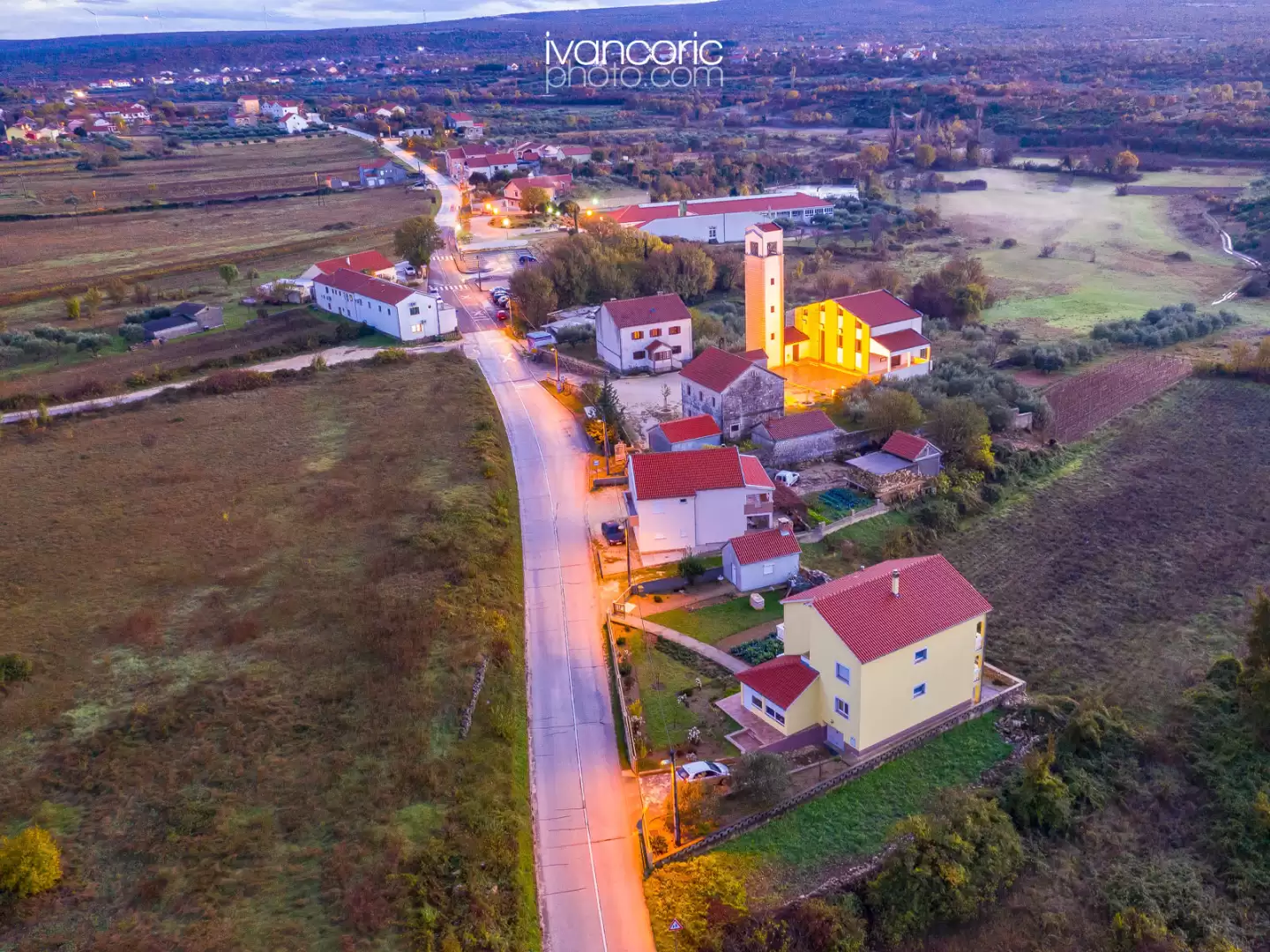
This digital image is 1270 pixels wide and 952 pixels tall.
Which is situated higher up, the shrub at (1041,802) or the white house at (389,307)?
the white house at (389,307)

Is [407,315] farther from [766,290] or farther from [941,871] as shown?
[941,871]

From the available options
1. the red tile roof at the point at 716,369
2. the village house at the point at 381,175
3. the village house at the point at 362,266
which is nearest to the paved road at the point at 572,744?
the red tile roof at the point at 716,369

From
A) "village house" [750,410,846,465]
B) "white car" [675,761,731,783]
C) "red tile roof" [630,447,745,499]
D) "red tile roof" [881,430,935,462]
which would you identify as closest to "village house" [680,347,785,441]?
"village house" [750,410,846,465]

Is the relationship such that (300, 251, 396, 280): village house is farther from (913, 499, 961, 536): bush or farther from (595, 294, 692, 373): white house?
(913, 499, 961, 536): bush

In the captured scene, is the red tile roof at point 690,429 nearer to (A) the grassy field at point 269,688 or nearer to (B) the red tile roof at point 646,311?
(A) the grassy field at point 269,688

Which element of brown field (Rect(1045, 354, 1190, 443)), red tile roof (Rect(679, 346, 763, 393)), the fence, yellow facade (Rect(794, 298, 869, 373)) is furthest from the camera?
yellow facade (Rect(794, 298, 869, 373))

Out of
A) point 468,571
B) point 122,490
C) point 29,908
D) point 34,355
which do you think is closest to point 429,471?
point 468,571
